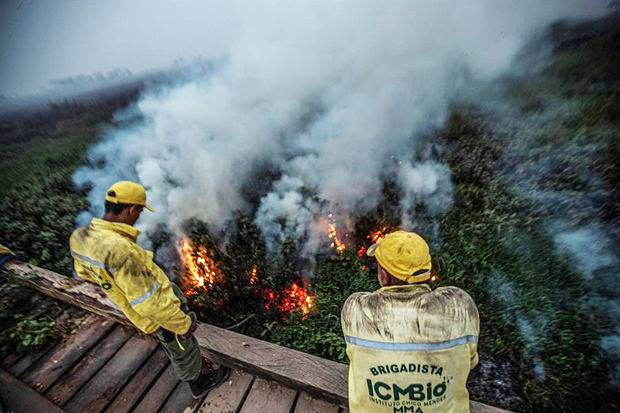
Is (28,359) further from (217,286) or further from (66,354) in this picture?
(217,286)

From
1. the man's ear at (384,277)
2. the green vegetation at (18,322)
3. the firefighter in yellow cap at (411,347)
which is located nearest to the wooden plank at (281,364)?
the firefighter in yellow cap at (411,347)

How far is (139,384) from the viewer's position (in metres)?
2.67

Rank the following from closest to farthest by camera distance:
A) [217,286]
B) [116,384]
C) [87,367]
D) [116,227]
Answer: [116,227] < [116,384] < [87,367] < [217,286]

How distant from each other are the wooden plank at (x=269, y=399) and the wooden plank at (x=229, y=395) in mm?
76

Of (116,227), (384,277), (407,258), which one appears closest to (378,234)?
(384,277)

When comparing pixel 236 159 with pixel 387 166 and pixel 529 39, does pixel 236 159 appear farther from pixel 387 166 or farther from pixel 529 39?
pixel 529 39

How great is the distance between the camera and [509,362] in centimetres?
349

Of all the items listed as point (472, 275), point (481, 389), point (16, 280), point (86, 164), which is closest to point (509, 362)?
point (481, 389)

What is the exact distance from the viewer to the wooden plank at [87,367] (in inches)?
106

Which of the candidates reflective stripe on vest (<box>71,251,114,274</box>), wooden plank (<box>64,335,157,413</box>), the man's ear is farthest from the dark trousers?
the man's ear

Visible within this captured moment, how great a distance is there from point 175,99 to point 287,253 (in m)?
5.09

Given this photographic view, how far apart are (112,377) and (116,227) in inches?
78.9

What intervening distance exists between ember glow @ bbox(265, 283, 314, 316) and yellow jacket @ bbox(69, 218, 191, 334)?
8.20ft

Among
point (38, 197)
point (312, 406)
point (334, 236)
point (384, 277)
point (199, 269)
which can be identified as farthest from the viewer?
point (38, 197)
